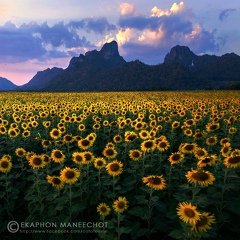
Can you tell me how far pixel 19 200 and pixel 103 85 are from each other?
169522mm

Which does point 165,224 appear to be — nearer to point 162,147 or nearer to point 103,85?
point 162,147

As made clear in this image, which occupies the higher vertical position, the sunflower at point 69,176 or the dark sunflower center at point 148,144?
the dark sunflower center at point 148,144

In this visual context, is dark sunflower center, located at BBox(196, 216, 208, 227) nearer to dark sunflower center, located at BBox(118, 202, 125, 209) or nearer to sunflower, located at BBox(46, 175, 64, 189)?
dark sunflower center, located at BBox(118, 202, 125, 209)

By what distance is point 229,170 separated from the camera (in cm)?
530

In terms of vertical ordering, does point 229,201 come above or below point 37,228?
above

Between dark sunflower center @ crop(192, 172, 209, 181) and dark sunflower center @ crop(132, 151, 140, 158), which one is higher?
dark sunflower center @ crop(192, 172, 209, 181)

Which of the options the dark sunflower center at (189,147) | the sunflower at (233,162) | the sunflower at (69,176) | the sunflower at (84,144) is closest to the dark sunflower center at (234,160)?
the sunflower at (233,162)

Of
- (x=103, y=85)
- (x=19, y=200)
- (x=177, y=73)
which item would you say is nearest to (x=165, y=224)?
(x=19, y=200)

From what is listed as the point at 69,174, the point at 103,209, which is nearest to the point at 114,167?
the point at 69,174

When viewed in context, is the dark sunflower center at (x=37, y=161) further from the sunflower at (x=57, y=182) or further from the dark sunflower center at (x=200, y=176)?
the dark sunflower center at (x=200, y=176)

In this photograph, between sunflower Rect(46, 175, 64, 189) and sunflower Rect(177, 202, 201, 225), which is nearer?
sunflower Rect(177, 202, 201, 225)

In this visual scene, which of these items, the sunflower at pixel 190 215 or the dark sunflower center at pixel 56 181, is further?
→ the dark sunflower center at pixel 56 181

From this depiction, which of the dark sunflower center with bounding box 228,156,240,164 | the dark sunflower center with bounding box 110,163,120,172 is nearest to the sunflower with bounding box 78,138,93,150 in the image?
the dark sunflower center with bounding box 110,163,120,172

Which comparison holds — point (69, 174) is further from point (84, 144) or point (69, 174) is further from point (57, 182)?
point (84, 144)
